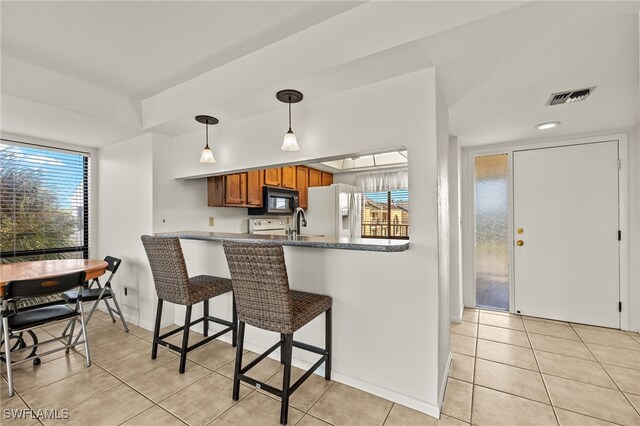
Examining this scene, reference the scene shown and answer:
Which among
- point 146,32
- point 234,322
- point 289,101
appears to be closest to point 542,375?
point 234,322

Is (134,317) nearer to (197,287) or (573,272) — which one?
(197,287)

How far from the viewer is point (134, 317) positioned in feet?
10.6

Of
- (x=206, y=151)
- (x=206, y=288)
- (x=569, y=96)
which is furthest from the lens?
(x=206, y=151)

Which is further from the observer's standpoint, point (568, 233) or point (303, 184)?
point (303, 184)

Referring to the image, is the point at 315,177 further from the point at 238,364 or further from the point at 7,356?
the point at 7,356

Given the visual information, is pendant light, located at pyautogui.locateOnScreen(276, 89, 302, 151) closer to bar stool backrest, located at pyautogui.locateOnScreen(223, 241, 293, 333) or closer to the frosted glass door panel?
bar stool backrest, located at pyautogui.locateOnScreen(223, 241, 293, 333)

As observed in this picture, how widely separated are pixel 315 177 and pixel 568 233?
3.68 metres

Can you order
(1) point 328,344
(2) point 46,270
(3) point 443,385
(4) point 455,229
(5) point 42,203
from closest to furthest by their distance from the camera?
1. (3) point 443,385
2. (1) point 328,344
3. (2) point 46,270
4. (4) point 455,229
5. (5) point 42,203

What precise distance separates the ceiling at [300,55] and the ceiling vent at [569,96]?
0.26 feet

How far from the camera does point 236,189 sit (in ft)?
11.4

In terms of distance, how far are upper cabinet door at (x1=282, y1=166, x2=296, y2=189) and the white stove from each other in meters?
0.63

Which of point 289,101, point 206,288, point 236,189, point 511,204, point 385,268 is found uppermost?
point 289,101

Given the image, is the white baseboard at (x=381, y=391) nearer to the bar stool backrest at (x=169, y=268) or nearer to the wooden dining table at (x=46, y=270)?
the bar stool backrest at (x=169, y=268)

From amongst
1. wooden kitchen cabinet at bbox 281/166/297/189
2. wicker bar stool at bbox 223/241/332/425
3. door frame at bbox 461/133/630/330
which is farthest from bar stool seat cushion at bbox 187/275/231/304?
door frame at bbox 461/133/630/330
